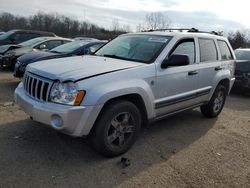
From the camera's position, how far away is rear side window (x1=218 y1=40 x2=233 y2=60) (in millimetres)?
6149

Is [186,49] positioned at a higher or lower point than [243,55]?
higher

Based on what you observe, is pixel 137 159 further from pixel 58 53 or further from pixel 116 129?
pixel 58 53

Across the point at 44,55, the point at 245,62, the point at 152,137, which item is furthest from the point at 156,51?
the point at 245,62

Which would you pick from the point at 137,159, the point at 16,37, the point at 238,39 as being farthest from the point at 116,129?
the point at 238,39

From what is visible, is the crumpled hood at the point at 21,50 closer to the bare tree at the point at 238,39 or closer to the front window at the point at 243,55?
the front window at the point at 243,55

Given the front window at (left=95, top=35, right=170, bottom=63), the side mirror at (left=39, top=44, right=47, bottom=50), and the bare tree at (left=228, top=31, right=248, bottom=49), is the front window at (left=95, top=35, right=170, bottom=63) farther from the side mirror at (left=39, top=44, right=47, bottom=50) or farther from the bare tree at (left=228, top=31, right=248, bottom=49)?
the bare tree at (left=228, top=31, right=248, bottom=49)

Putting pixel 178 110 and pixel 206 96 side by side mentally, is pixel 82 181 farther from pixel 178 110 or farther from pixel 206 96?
pixel 206 96

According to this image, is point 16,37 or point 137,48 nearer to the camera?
point 137,48

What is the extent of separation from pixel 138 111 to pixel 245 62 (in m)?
6.77

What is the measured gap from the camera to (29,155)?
3910 millimetres

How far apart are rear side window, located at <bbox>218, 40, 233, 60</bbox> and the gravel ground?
1.61 meters

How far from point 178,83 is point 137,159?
4.92ft

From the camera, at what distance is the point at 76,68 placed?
12.8 feet

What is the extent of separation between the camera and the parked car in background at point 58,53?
763cm
